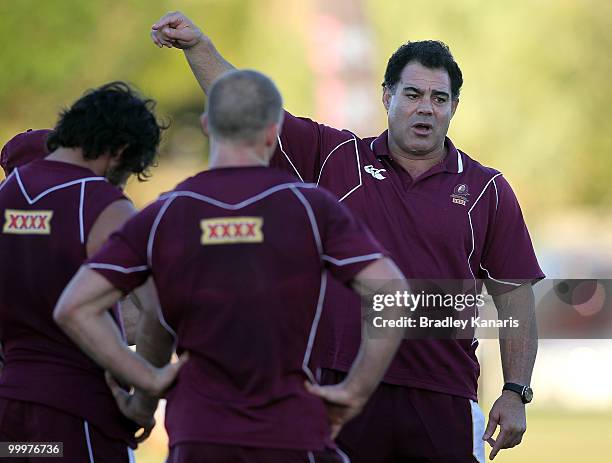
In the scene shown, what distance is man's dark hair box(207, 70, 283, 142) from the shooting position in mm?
4906

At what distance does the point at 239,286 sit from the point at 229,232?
0.20 meters

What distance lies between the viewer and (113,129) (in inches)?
221

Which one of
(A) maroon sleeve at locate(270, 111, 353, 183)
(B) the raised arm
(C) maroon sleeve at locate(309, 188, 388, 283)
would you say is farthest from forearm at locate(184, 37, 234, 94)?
(C) maroon sleeve at locate(309, 188, 388, 283)

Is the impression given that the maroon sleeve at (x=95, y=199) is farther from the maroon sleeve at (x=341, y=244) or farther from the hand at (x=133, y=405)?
the maroon sleeve at (x=341, y=244)

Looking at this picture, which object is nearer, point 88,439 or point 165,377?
point 165,377

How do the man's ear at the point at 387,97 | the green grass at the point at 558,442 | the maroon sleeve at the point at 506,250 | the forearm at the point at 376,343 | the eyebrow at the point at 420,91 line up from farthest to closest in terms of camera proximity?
1. the green grass at the point at 558,442
2. the man's ear at the point at 387,97
3. the eyebrow at the point at 420,91
4. the maroon sleeve at the point at 506,250
5. the forearm at the point at 376,343

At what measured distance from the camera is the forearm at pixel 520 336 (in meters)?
6.97

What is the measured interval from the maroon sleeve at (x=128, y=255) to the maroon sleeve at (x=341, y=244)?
0.60m

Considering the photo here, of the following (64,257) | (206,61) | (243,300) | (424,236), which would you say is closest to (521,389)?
(424,236)

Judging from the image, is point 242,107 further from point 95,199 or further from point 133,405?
point 133,405

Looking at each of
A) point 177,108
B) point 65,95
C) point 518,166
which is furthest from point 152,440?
point 177,108

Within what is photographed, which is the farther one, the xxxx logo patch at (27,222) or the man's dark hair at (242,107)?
the xxxx logo patch at (27,222)

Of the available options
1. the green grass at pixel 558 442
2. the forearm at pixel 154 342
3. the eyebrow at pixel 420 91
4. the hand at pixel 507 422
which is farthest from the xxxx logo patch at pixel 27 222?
the green grass at pixel 558 442

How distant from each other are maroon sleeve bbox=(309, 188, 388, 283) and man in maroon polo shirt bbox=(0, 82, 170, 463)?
3.14 feet
